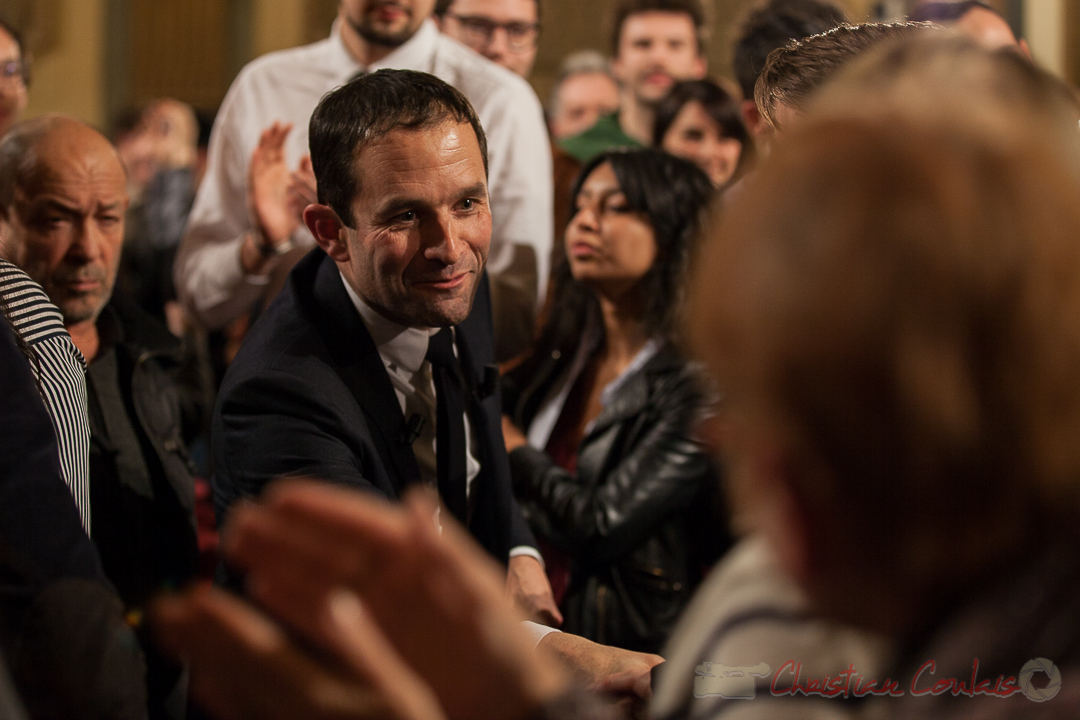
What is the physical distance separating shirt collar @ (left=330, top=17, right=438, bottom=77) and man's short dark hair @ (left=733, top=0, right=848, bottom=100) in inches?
35.9

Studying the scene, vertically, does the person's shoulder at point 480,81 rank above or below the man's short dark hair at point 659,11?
below

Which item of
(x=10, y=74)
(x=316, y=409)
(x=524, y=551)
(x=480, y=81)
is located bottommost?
(x=524, y=551)

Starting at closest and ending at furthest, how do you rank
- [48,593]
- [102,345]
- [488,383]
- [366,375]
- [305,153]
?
[48,593] → [366,375] → [488,383] → [102,345] → [305,153]

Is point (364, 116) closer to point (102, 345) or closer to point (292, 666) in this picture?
point (102, 345)

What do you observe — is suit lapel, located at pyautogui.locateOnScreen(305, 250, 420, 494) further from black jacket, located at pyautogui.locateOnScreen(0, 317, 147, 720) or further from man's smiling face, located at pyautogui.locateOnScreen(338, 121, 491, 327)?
black jacket, located at pyautogui.locateOnScreen(0, 317, 147, 720)

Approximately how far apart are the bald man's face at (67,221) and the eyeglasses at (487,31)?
5.21 ft

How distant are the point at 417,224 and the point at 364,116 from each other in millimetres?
200

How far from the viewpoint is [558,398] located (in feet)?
8.54

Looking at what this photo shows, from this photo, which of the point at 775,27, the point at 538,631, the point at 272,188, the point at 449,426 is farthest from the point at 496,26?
the point at 538,631

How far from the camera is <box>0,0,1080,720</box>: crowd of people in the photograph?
0.62 metres

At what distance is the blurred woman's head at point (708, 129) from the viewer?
348 cm

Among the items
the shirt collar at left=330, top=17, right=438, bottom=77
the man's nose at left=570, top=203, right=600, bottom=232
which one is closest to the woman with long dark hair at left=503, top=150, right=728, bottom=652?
the man's nose at left=570, top=203, right=600, bottom=232

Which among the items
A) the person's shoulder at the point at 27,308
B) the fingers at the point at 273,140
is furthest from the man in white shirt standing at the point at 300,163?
the person's shoulder at the point at 27,308

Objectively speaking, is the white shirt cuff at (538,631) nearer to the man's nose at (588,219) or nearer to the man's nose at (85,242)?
the man's nose at (85,242)
